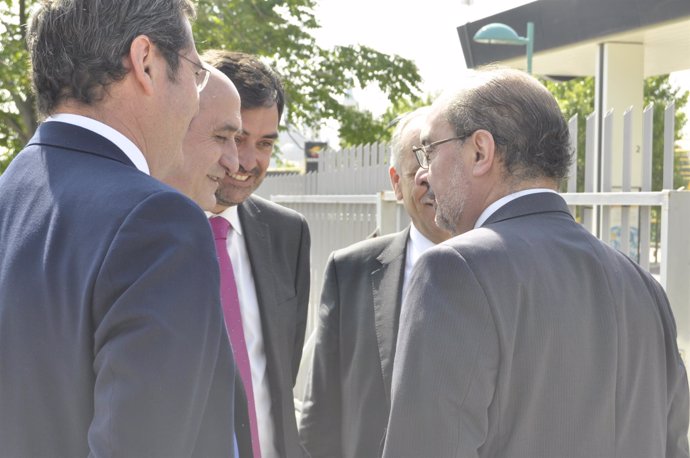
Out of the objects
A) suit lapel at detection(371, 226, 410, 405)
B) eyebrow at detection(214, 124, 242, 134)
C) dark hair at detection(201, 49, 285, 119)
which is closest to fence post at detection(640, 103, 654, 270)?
suit lapel at detection(371, 226, 410, 405)

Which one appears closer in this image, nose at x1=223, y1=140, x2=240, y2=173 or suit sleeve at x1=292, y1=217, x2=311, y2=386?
nose at x1=223, y1=140, x2=240, y2=173

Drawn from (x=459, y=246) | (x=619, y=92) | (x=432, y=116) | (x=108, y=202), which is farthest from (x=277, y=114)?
(x=619, y=92)

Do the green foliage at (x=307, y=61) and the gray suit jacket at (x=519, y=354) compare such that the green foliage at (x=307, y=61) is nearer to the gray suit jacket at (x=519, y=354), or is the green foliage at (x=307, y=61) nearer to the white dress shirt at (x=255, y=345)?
the white dress shirt at (x=255, y=345)

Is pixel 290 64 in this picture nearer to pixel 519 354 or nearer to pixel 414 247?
pixel 414 247

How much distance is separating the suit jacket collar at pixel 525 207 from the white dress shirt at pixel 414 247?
114cm

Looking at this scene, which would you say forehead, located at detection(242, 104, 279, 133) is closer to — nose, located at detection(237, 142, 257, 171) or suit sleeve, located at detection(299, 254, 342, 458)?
nose, located at detection(237, 142, 257, 171)

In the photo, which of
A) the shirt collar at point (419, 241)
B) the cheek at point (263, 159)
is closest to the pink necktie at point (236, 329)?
the cheek at point (263, 159)

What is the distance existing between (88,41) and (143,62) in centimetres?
11

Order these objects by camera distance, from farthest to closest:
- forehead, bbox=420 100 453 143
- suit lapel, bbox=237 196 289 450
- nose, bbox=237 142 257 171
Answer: nose, bbox=237 142 257 171
suit lapel, bbox=237 196 289 450
forehead, bbox=420 100 453 143

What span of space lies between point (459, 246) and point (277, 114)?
159cm

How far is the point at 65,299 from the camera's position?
150 cm

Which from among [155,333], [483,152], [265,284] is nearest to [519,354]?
[483,152]

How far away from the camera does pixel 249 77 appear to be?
3207 mm

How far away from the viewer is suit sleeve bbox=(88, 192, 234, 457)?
4.76 ft
